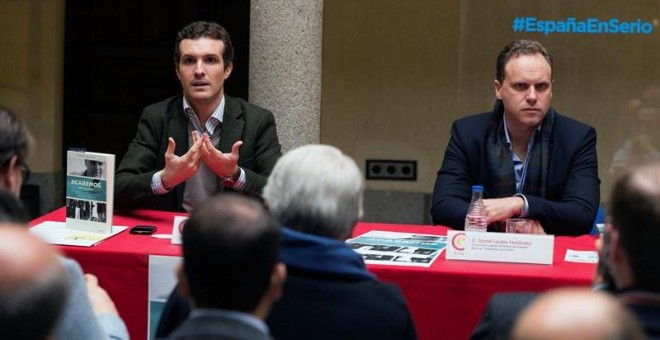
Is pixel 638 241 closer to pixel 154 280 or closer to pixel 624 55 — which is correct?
pixel 154 280

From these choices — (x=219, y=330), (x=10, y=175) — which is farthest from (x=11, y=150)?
(x=219, y=330)

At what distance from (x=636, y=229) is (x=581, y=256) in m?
1.98

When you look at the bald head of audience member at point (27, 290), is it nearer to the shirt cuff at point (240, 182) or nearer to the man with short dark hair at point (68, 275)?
the man with short dark hair at point (68, 275)

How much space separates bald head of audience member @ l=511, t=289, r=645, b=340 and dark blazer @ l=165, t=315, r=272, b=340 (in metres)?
0.63

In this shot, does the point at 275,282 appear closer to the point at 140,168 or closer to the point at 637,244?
the point at 637,244

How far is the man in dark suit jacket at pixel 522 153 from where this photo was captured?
532cm

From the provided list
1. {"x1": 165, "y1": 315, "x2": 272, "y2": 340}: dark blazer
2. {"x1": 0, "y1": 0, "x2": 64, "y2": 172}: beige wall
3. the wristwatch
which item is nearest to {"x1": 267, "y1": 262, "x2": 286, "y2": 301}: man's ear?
{"x1": 165, "y1": 315, "x2": 272, "y2": 340}: dark blazer

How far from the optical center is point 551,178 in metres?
5.39

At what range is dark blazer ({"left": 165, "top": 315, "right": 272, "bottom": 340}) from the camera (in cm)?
250

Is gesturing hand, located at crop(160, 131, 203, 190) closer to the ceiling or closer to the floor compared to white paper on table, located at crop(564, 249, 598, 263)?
closer to the ceiling

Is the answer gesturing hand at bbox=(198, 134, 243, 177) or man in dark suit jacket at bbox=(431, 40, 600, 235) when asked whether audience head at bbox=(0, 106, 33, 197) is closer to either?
gesturing hand at bbox=(198, 134, 243, 177)

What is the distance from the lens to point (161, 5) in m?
9.19

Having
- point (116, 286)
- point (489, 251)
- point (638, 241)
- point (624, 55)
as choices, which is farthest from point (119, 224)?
point (624, 55)

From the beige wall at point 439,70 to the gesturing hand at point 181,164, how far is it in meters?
3.74
